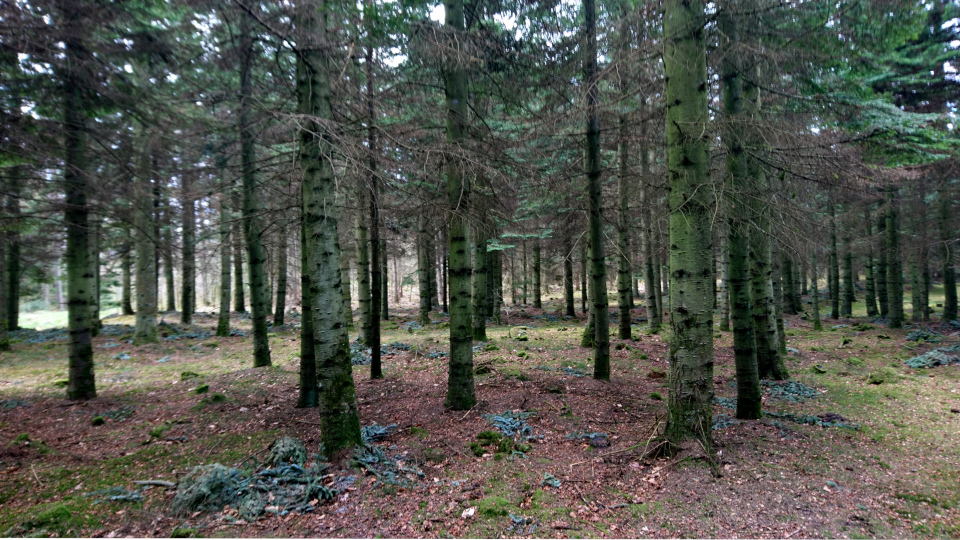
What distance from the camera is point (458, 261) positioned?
23.5 ft

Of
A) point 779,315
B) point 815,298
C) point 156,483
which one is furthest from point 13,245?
point 815,298

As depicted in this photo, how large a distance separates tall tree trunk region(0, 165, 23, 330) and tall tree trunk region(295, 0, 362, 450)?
3.76 m

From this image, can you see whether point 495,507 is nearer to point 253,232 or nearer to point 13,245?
point 253,232

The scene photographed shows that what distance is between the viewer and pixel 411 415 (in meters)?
7.28

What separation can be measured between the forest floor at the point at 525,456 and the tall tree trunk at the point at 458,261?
452 mm

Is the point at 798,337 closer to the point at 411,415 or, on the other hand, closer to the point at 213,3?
the point at 411,415

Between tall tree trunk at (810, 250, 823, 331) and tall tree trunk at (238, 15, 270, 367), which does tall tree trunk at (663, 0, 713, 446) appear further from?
tall tree trunk at (810, 250, 823, 331)

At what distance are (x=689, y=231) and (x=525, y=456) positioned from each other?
11.5 feet

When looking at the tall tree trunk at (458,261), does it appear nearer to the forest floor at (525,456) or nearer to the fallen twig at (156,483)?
the forest floor at (525,456)

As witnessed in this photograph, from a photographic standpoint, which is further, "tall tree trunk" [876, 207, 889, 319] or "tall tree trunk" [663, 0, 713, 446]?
"tall tree trunk" [876, 207, 889, 319]

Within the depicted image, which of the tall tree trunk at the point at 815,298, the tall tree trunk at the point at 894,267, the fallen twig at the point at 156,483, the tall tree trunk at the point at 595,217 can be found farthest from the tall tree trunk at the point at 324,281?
the tall tree trunk at the point at 894,267

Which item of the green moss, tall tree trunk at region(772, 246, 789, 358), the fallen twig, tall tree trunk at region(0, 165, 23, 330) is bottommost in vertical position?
the green moss

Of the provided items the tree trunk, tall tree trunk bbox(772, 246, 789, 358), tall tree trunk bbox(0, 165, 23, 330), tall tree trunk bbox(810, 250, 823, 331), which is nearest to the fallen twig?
tall tree trunk bbox(0, 165, 23, 330)

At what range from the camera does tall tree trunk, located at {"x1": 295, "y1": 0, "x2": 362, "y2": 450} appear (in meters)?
5.41
